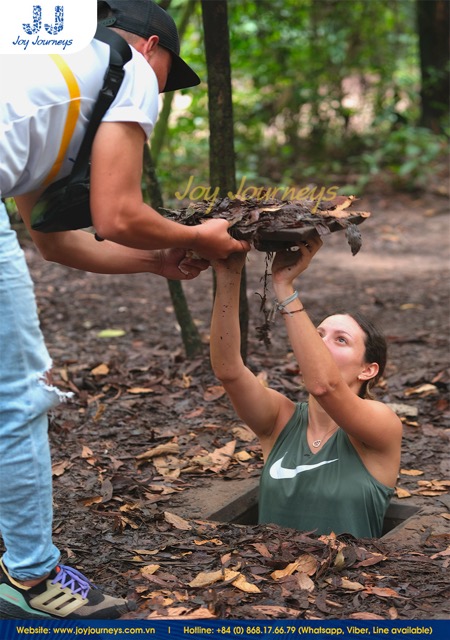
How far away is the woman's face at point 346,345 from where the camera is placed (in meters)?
3.51

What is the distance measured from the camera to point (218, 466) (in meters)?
4.24

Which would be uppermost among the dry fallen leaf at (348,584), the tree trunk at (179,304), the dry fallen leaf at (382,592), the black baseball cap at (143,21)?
the black baseball cap at (143,21)

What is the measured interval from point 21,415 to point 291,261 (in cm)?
112

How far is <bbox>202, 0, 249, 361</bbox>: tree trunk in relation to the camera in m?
4.66

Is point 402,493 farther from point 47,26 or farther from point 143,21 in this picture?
point 47,26

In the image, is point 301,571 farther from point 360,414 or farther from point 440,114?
point 440,114

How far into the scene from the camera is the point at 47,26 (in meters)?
2.88

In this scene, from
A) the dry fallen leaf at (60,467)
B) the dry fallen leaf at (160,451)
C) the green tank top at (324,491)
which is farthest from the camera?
the dry fallen leaf at (160,451)

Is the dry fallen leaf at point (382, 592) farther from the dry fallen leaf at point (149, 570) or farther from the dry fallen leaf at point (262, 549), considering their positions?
the dry fallen leaf at point (149, 570)

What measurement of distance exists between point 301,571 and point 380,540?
46 centimetres

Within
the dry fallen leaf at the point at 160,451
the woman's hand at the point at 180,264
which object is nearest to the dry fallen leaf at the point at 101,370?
the dry fallen leaf at the point at 160,451

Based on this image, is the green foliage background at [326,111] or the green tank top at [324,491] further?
the green foliage background at [326,111]

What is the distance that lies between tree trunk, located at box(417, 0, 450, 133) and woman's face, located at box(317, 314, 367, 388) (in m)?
10.6

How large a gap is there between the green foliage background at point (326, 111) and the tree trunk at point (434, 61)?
1.19 feet
